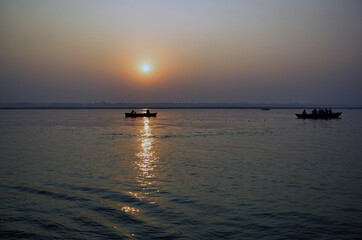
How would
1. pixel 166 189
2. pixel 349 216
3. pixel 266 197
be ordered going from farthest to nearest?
pixel 166 189 < pixel 266 197 < pixel 349 216

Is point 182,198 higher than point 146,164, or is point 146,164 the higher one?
point 182,198

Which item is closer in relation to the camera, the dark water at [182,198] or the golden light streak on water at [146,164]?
the dark water at [182,198]

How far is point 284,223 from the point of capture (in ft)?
40.9

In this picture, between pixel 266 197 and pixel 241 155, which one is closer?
pixel 266 197

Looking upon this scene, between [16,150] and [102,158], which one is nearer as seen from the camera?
[102,158]

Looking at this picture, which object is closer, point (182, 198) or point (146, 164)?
point (182, 198)

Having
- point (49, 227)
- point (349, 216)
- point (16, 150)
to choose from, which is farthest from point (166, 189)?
point (16, 150)

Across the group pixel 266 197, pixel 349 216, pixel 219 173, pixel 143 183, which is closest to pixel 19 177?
pixel 143 183

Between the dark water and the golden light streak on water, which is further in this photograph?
the golden light streak on water

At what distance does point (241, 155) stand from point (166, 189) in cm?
1461

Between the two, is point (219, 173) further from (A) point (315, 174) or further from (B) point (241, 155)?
(B) point (241, 155)

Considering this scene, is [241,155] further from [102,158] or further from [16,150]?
[16,150]

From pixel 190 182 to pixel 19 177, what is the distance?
11.1m

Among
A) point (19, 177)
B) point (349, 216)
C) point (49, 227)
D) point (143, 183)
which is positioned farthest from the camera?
point (19, 177)
